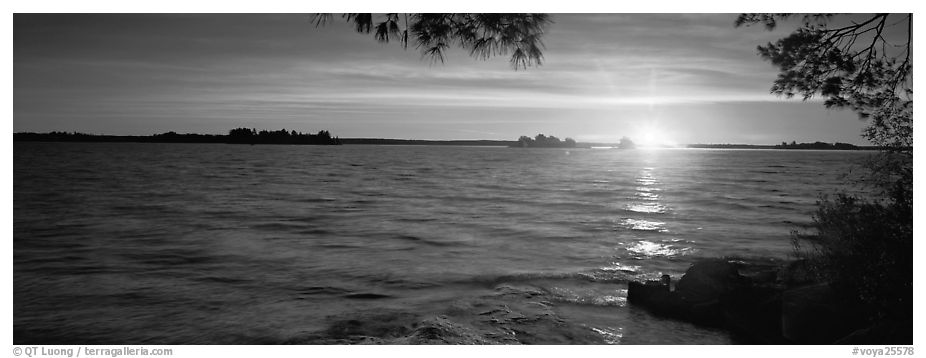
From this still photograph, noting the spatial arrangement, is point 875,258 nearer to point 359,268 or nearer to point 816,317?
point 816,317

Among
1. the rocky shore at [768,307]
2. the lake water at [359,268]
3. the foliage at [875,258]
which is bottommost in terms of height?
the lake water at [359,268]

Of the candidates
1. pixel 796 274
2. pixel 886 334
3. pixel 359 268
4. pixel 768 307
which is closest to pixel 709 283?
pixel 768 307

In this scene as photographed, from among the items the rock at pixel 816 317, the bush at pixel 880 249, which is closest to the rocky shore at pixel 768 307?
the rock at pixel 816 317

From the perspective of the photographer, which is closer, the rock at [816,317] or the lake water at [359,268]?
the rock at [816,317]

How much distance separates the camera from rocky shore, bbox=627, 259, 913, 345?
27.5ft

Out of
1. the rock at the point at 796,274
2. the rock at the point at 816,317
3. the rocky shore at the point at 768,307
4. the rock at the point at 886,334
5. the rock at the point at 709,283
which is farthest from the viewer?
the rock at the point at 709,283

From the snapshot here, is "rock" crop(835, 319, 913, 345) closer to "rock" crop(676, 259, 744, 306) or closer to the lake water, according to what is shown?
the lake water

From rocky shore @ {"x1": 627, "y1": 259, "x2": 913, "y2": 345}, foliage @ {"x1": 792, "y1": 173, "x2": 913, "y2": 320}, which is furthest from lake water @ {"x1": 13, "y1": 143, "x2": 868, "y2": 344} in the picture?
foliage @ {"x1": 792, "y1": 173, "x2": 913, "y2": 320}

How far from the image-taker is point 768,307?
995 centimetres

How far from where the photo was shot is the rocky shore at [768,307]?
837cm

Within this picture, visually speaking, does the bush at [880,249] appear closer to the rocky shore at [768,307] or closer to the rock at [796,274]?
the rocky shore at [768,307]
